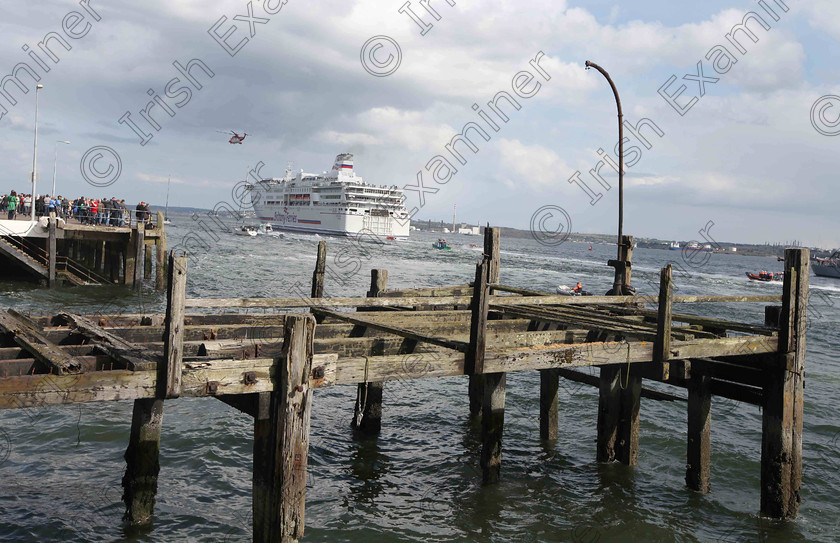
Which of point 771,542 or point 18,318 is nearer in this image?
point 18,318

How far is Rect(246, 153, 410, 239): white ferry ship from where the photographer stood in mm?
104500

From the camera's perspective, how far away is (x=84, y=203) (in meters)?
38.2

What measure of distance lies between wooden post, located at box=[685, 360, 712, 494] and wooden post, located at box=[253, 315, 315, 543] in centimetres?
616

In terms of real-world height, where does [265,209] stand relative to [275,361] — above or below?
above

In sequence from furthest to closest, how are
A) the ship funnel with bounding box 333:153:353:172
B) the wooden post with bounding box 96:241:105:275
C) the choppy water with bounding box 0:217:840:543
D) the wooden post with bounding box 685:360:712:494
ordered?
the ship funnel with bounding box 333:153:353:172
the wooden post with bounding box 96:241:105:275
the wooden post with bounding box 685:360:712:494
the choppy water with bounding box 0:217:840:543

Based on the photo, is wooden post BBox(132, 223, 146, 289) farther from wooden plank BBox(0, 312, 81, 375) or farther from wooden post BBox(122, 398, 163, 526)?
wooden post BBox(122, 398, 163, 526)

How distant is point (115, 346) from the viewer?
6625mm

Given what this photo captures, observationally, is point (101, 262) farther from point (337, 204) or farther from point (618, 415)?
point (337, 204)

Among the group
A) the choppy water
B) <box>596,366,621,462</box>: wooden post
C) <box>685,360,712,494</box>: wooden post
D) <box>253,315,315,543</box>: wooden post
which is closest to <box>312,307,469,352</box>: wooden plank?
<box>253,315,315,543</box>: wooden post

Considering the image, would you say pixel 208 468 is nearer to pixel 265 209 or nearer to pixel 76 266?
pixel 76 266

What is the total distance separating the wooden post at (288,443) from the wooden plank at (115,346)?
1136mm

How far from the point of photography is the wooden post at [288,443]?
604 centimetres

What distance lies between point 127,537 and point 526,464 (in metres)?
5.92

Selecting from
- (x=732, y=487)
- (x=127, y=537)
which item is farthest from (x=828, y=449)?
(x=127, y=537)
